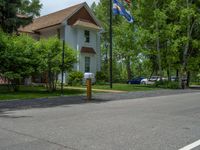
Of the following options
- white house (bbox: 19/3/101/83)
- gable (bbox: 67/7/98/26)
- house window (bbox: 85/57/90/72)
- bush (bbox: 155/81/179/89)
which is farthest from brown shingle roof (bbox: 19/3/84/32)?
bush (bbox: 155/81/179/89)

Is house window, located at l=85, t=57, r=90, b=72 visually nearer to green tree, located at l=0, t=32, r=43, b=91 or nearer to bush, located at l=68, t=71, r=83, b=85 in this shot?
bush, located at l=68, t=71, r=83, b=85

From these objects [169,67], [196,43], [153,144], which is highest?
[196,43]

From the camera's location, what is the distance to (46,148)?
7078 mm

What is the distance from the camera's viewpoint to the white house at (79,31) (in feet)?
116

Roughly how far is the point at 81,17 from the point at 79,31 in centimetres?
172

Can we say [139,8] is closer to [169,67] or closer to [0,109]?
[169,67]

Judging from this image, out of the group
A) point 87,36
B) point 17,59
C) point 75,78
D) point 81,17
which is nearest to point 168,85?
point 75,78

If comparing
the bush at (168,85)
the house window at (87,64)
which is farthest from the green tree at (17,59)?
the house window at (87,64)

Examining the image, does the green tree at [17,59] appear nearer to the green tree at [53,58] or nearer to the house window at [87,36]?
the green tree at [53,58]

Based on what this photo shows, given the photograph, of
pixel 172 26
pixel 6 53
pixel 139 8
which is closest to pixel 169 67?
pixel 172 26

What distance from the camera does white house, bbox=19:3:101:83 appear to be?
35.5 m

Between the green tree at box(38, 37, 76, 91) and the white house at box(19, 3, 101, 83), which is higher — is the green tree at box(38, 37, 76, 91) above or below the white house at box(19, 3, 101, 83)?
below

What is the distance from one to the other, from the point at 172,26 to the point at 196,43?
2.76 meters

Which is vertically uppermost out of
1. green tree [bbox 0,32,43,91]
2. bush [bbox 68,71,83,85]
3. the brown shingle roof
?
the brown shingle roof
